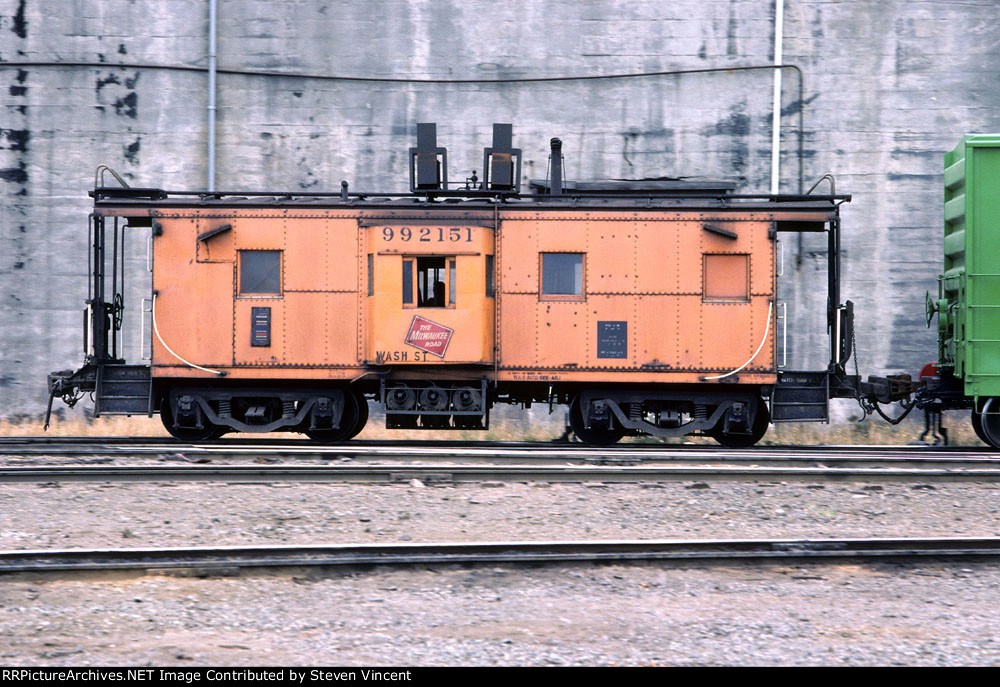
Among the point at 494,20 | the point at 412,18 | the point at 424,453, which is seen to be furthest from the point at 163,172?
the point at 424,453

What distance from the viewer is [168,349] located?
1303 centimetres

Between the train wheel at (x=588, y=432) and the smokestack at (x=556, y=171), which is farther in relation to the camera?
the smokestack at (x=556, y=171)

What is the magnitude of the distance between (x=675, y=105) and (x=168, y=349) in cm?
978

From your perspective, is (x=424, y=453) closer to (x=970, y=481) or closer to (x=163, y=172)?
(x=970, y=481)

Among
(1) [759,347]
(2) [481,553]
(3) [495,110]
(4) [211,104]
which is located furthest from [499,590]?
(4) [211,104]

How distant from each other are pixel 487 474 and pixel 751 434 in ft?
17.0

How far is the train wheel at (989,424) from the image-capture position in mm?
12734

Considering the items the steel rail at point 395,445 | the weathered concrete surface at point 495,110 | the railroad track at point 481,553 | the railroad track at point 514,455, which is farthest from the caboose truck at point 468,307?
the railroad track at point 481,553

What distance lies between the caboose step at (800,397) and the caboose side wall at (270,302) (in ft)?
19.0

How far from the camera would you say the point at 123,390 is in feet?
42.8

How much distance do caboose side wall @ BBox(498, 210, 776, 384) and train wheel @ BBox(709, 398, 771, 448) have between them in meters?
1.00

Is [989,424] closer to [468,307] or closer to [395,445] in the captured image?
[468,307]

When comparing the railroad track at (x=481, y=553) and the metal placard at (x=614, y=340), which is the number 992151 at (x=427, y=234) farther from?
the railroad track at (x=481, y=553)

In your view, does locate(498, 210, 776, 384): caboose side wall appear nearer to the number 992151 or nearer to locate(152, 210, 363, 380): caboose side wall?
the number 992151
